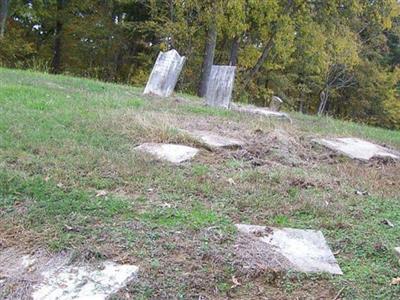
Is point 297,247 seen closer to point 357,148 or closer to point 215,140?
point 215,140

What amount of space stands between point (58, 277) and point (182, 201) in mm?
1041

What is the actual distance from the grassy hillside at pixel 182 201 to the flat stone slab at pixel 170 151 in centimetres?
9

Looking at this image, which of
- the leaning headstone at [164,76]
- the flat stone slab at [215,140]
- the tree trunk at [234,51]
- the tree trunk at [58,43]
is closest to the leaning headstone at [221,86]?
the leaning headstone at [164,76]

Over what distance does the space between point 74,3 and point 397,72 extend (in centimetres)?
1284

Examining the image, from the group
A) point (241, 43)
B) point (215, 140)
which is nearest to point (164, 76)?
point (215, 140)

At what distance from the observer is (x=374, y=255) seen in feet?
7.84

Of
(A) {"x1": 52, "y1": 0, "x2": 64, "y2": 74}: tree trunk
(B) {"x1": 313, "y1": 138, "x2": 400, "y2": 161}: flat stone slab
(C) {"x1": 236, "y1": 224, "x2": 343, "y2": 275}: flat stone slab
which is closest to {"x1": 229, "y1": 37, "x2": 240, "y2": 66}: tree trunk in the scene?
(A) {"x1": 52, "y1": 0, "x2": 64, "y2": 74}: tree trunk

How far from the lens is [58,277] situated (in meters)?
1.96

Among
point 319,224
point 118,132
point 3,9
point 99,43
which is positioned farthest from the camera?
point 99,43

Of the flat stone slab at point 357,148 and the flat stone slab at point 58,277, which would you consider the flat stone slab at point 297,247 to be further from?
the flat stone slab at point 357,148

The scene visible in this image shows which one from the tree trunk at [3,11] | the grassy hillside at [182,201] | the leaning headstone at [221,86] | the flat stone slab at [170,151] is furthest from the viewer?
the tree trunk at [3,11]

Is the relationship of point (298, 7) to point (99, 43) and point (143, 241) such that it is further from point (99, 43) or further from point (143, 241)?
point (143, 241)

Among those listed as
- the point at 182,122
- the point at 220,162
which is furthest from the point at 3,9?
the point at 220,162

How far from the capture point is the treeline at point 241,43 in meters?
12.6
